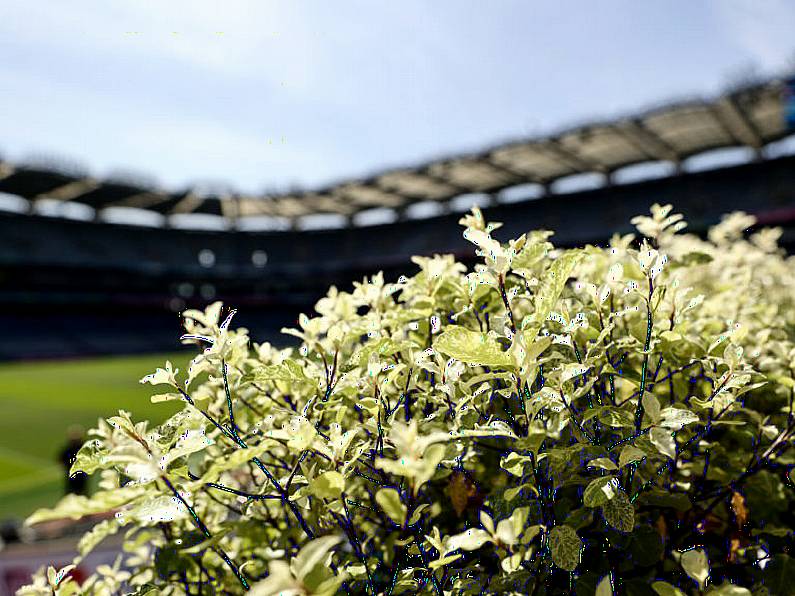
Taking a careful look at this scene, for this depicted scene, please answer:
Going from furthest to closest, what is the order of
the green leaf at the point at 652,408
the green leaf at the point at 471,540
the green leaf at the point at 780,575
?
1. the green leaf at the point at 780,575
2. the green leaf at the point at 652,408
3. the green leaf at the point at 471,540

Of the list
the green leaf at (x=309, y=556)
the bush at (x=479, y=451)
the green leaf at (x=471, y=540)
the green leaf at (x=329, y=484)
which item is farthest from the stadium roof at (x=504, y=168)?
the green leaf at (x=309, y=556)

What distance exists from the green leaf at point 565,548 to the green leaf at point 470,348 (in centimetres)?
41

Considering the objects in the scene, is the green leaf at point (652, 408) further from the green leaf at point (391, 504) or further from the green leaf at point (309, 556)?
the green leaf at point (309, 556)

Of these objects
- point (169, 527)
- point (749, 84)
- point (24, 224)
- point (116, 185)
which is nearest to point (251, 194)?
point (116, 185)

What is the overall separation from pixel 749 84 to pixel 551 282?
84.1 ft

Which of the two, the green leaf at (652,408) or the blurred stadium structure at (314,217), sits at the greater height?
the blurred stadium structure at (314,217)

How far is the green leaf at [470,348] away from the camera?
1082mm

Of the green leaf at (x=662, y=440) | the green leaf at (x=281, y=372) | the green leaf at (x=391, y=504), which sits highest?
the green leaf at (x=281, y=372)

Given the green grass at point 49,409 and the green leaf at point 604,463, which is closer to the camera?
the green leaf at point 604,463

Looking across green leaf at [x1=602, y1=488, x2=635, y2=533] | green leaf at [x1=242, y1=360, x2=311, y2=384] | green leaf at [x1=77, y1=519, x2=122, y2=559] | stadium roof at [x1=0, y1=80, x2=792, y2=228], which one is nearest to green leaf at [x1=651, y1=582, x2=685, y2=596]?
green leaf at [x1=602, y1=488, x2=635, y2=533]

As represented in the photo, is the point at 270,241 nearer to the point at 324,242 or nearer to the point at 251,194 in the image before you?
the point at 324,242

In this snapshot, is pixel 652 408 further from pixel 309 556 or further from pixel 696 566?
pixel 309 556

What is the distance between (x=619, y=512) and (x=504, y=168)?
3002 centimetres

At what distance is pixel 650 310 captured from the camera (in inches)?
50.4
